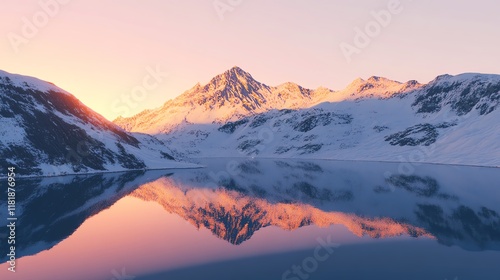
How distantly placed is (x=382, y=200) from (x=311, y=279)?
1432 inches

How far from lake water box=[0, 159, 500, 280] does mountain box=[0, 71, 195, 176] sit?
1334 inches

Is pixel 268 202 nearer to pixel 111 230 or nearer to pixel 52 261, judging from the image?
pixel 111 230

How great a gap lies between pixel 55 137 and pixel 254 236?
281ft

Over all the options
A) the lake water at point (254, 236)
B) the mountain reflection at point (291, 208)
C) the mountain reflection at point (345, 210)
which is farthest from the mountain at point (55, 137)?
the mountain reflection at point (345, 210)

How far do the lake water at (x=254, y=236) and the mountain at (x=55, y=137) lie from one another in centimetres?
3387

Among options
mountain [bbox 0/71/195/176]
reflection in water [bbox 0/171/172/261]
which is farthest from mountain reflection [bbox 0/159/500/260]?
mountain [bbox 0/71/195/176]

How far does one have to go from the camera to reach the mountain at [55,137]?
92.4 m

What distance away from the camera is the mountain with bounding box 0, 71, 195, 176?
3637 inches

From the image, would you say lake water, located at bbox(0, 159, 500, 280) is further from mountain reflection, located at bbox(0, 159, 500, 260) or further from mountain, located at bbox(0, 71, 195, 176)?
mountain, located at bbox(0, 71, 195, 176)

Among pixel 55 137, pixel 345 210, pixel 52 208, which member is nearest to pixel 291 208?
pixel 345 210

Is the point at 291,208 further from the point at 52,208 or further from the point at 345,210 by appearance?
the point at 52,208

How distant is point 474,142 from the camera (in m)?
170

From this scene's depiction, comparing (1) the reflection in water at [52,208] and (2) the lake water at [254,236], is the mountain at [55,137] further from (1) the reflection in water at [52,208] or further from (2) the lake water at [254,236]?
(2) the lake water at [254,236]

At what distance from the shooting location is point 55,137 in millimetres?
103188
